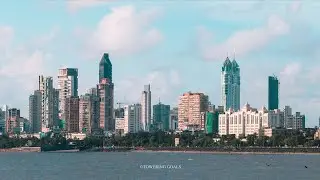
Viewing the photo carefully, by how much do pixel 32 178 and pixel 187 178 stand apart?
1730 centimetres

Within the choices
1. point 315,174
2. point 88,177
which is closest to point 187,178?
point 88,177

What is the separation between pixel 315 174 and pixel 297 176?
5.28 metres

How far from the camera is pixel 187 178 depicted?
105125 mm

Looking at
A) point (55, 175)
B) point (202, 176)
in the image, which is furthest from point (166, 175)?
point (55, 175)

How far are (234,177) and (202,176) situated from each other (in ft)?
12.5

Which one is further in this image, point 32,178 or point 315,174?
point 315,174

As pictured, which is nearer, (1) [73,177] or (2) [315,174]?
(1) [73,177]

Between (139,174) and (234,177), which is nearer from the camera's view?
(234,177)

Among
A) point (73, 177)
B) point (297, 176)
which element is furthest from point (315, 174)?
point (73, 177)

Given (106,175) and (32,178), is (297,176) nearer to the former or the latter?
(106,175)

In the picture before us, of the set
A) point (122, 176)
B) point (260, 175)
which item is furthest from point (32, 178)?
point (260, 175)

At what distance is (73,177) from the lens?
4286 inches

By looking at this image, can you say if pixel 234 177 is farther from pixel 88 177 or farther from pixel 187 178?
pixel 88 177

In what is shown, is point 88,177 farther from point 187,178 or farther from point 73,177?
point 187,178
